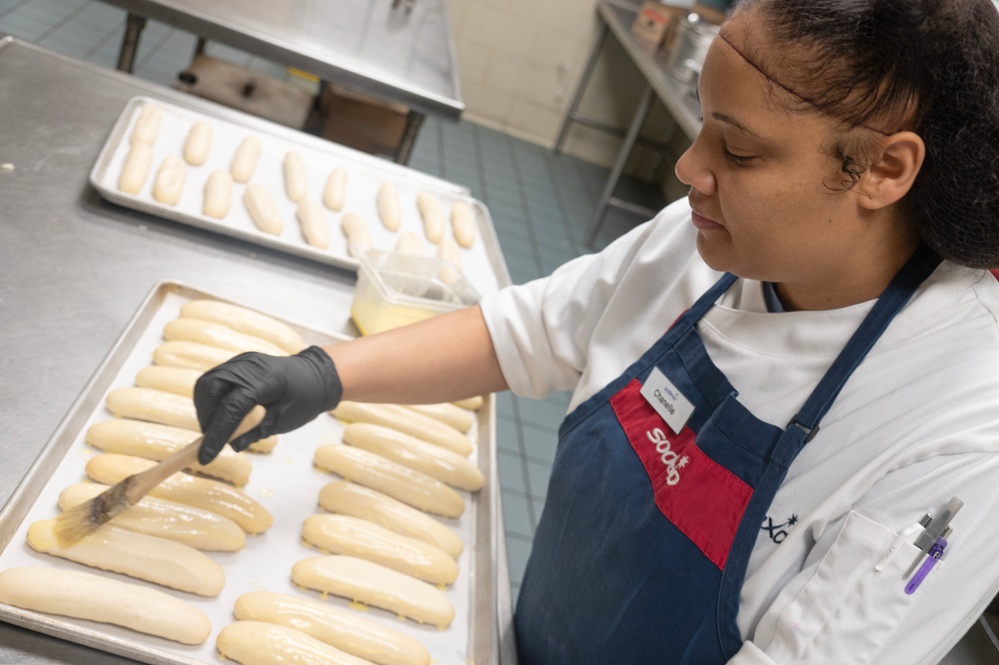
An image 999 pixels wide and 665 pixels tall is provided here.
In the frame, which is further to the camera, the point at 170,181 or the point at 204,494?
the point at 170,181

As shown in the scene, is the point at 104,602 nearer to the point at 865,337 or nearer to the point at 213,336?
the point at 213,336

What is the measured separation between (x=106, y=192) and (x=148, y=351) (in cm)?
46

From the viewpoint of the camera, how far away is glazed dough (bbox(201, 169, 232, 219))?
6.82 feet

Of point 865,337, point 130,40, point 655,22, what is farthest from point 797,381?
point 655,22

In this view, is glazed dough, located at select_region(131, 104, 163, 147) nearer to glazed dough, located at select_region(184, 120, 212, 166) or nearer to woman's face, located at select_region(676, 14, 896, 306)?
glazed dough, located at select_region(184, 120, 212, 166)

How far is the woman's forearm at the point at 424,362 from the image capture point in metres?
1.48

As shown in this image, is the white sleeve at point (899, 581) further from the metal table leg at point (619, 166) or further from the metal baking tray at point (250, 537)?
the metal table leg at point (619, 166)

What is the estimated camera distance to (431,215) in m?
2.50

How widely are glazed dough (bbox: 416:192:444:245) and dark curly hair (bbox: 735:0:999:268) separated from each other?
153 centimetres

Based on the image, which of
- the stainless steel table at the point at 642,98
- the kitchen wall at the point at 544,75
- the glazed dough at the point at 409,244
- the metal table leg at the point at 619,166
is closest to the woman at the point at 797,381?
the glazed dough at the point at 409,244

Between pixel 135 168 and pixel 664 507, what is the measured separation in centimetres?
153

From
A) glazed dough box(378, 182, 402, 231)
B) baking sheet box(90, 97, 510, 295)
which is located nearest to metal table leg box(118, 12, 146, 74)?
baking sheet box(90, 97, 510, 295)

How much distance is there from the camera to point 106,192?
1.92 m

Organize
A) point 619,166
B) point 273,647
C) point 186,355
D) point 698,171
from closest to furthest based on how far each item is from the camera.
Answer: point 698,171, point 273,647, point 186,355, point 619,166
